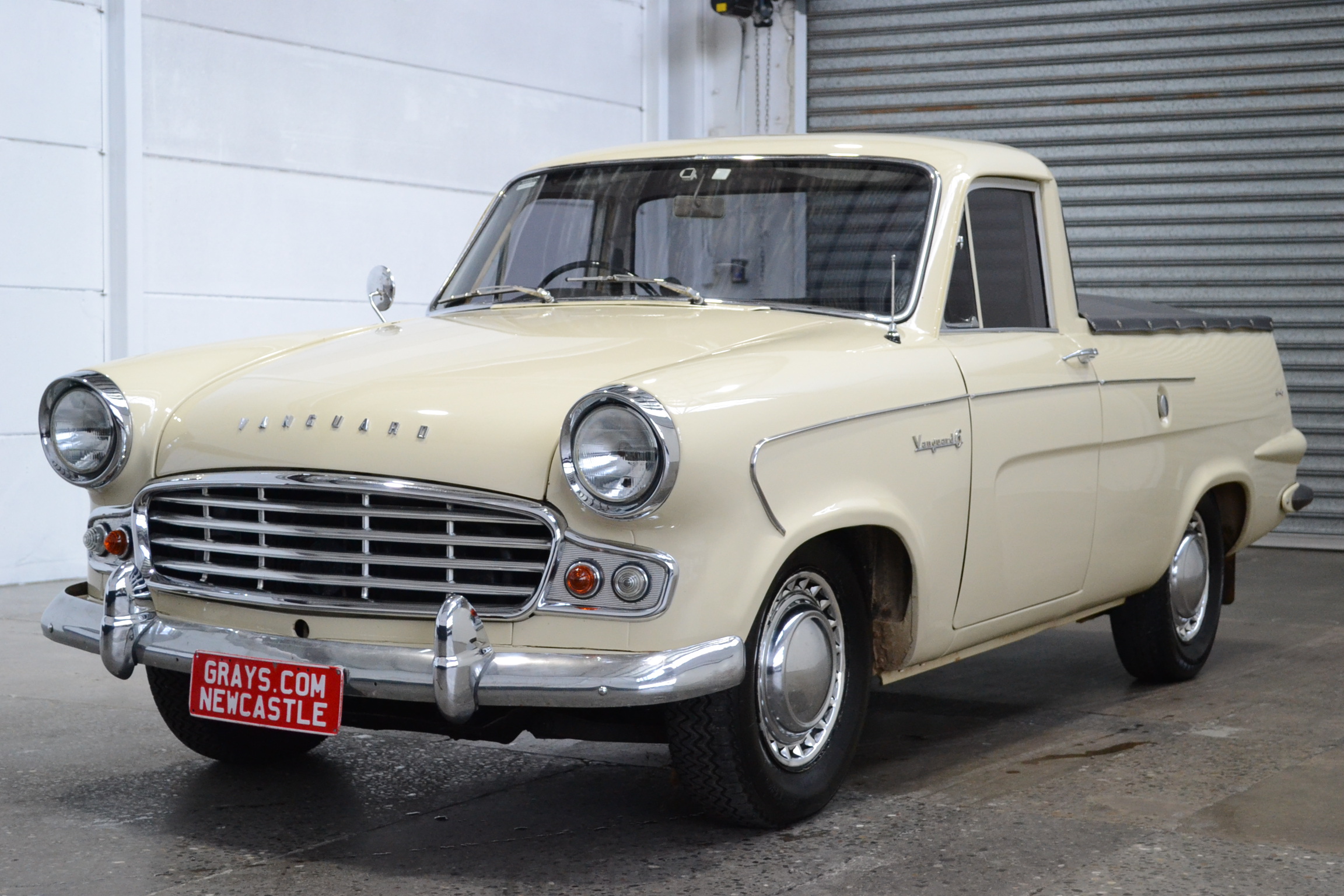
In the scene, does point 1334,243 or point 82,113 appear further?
point 1334,243

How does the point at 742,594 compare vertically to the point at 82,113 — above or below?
below

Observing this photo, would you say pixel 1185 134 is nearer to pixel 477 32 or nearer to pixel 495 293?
pixel 477 32

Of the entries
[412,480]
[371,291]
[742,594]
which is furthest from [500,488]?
[371,291]

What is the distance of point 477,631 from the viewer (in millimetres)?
3334

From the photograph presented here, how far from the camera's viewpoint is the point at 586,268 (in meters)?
4.76

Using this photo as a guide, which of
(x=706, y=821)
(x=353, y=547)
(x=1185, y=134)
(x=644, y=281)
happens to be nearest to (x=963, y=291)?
(x=644, y=281)

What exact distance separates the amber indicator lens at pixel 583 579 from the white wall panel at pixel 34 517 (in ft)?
18.0

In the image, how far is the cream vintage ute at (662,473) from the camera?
11.0ft

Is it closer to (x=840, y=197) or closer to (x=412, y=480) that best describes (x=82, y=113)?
(x=840, y=197)

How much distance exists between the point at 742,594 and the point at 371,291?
222cm

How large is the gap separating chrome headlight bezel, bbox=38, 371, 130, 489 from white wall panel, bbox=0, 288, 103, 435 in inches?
167

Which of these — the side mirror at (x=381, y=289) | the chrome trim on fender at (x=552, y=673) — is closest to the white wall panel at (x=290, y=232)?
the side mirror at (x=381, y=289)

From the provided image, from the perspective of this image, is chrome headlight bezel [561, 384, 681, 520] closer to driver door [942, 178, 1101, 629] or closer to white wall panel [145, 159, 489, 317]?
driver door [942, 178, 1101, 629]

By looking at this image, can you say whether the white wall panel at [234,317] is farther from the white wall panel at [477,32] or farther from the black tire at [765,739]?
the black tire at [765,739]
